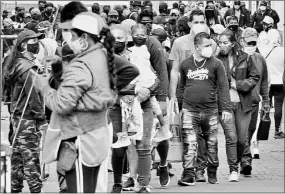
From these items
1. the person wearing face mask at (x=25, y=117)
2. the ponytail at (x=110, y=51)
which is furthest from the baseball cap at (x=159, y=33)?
the ponytail at (x=110, y=51)

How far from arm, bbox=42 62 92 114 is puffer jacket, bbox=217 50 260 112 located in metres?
5.51

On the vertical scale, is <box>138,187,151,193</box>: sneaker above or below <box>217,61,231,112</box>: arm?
below

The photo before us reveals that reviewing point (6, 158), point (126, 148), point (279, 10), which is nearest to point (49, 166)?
point (126, 148)

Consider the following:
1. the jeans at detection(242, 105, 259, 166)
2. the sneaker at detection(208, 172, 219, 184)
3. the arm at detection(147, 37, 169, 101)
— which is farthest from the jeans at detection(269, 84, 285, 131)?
the arm at detection(147, 37, 169, 101)

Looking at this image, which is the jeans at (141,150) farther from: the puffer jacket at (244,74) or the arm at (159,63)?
Result: the puffer jacket at (244,74)

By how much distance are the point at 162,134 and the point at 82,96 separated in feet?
14.7

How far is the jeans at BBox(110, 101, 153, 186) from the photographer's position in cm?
1084

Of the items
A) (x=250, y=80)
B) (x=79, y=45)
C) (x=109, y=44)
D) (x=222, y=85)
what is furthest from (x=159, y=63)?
(x=79, y=45)

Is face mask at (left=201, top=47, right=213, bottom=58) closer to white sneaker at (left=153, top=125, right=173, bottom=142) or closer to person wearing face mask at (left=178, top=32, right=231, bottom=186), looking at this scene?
person wearing face mask at (left=178, top=32, right=231, bottom=186)

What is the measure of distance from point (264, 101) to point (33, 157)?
386 centimetres

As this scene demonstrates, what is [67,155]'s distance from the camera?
739 cm

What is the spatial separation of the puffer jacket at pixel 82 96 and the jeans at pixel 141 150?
3316 mm

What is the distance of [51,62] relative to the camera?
24.8 ft

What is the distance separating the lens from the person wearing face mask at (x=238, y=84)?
1257cm
